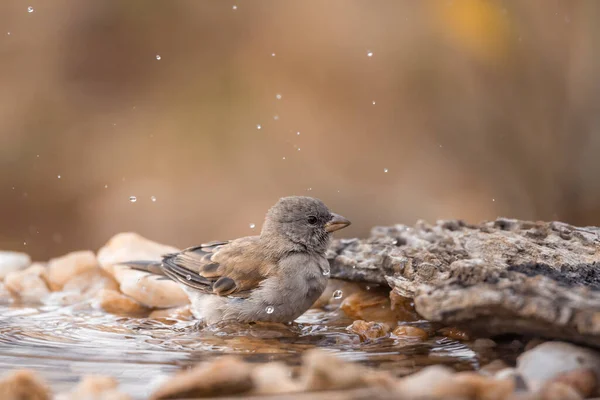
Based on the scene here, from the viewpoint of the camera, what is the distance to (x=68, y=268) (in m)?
5.29

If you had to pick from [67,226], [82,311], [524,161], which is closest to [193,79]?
[67,226]

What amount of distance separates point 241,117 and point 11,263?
345cm

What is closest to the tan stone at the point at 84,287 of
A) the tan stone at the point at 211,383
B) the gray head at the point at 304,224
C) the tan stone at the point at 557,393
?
the gray head at the point at 304,224

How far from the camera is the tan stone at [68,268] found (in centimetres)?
522

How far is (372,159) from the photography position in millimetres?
8469

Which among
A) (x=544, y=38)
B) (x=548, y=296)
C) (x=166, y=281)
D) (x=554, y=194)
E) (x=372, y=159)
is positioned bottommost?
(x=548, y=296)

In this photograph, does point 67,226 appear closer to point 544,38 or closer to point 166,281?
point 166,281

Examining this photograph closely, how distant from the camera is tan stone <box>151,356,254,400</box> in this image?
7.31ft

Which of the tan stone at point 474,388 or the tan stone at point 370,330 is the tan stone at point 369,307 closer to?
the tan stone at point 370,330

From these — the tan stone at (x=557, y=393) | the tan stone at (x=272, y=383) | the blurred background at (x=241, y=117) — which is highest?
the blurred background at (x=241, y=117)

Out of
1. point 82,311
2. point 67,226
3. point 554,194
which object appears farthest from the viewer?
point 67,226

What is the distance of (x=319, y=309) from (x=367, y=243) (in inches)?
21.1

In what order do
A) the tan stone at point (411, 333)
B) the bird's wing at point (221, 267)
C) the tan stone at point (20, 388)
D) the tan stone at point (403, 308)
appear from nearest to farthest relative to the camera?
the tan stone at point (20, 388) < the tan stone at point (411, 333) < the tan stone at point (403, 308) < the bird's wing at point (221, 267)

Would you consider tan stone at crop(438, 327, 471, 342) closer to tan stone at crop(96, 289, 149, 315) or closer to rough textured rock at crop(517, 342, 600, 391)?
rough textured rock at crop(517, 342, 600, 391)
